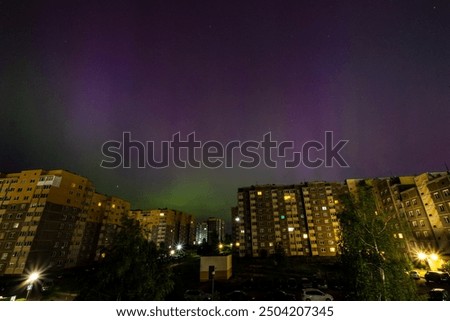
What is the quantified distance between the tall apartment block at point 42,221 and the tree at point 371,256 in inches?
2288

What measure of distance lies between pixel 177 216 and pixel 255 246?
56.5 meters

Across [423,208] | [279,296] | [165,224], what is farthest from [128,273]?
[165,224]

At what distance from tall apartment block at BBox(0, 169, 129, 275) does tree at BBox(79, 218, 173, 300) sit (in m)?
51.5

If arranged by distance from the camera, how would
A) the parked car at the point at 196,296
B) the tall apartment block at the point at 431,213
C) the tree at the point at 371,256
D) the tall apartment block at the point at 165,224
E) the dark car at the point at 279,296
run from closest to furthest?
1. the tree at the point at 371,256
2. the parked car at the point at 196,296
3. the dark car at the point at 279,296
4. the tall apartment block at the point at 431,213
5. the tall apartment block at the point at 165,224

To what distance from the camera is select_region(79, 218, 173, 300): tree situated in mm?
9500

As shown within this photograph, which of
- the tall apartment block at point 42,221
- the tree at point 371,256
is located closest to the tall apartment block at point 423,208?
the tree at point 371,256

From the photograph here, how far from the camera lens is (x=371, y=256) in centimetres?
Result: 1311

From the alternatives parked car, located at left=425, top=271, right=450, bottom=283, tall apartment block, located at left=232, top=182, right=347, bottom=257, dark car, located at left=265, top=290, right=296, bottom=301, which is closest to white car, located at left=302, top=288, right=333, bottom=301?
dark car, located at left=265, top=290, right=296, bottom=301

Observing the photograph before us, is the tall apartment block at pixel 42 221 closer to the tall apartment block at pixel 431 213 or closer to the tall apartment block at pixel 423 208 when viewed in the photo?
the tall apartment block at pixel 423 208

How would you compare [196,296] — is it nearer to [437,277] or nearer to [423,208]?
[437,277]

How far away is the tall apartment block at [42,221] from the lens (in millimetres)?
47031

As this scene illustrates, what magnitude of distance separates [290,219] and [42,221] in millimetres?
64803
